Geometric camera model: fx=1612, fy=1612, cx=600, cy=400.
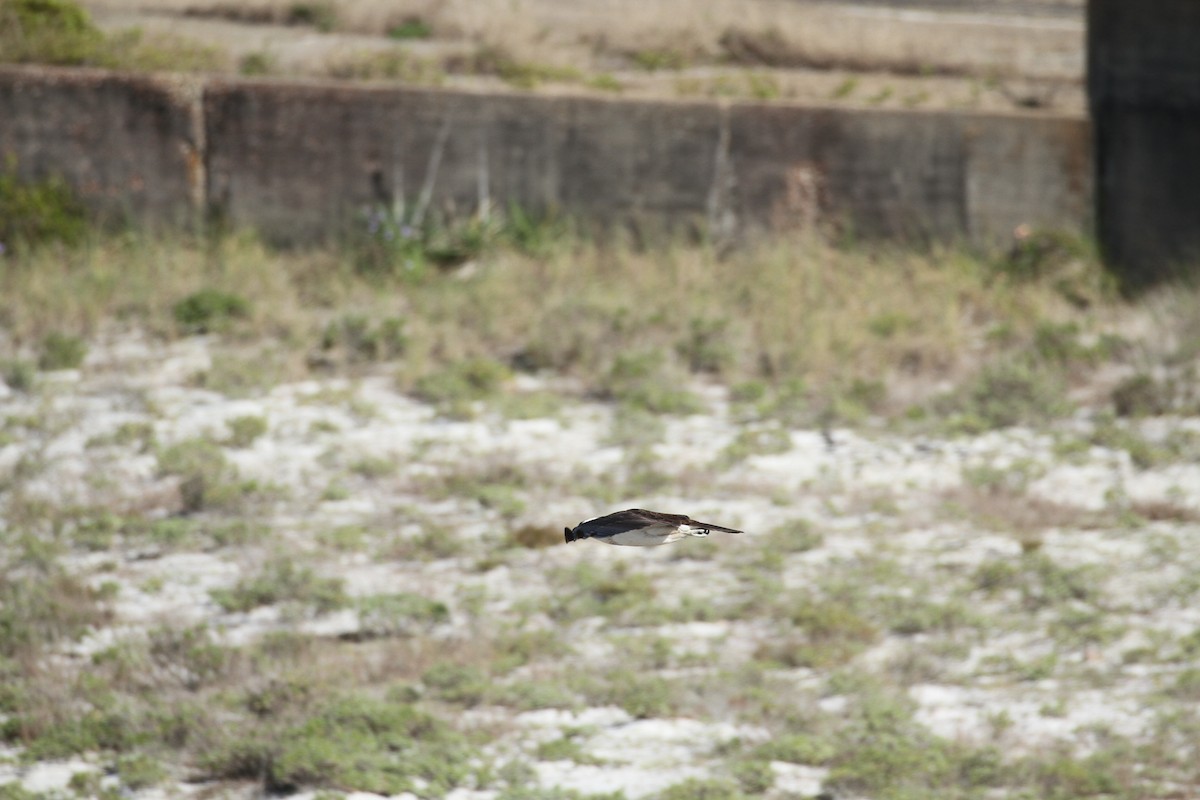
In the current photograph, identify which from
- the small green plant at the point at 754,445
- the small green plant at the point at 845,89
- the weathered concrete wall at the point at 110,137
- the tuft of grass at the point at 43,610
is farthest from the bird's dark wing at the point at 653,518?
the small green plant at the point at 845,89

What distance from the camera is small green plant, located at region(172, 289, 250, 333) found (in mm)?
9148

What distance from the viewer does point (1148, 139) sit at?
33.1 ft

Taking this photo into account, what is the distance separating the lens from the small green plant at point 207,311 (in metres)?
9.15

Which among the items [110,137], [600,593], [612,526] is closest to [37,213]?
[110,137]

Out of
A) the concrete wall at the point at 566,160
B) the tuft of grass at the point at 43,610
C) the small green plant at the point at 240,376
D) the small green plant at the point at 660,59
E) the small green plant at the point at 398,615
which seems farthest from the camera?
the small green plant at the point at 660,59

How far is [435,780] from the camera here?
5.15m

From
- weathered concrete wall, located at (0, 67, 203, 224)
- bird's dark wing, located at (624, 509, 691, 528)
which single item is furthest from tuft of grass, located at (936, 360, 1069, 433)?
bird's dark wing, located at (624, 509, 691, 528)

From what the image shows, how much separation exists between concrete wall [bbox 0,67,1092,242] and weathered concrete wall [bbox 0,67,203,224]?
0.5 inches

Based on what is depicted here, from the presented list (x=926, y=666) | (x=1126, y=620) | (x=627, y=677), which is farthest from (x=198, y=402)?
(x=1126, y=620)

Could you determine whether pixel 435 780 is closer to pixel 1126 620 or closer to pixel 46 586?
pixel 46 586

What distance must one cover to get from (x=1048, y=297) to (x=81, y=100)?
19.9 ft

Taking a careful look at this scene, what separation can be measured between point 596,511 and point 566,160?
364 cm

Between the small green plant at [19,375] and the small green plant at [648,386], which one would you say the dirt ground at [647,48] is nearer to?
the small green plant at [648,386]

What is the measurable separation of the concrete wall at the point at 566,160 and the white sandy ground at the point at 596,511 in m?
1.58
